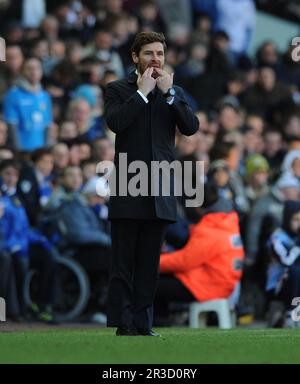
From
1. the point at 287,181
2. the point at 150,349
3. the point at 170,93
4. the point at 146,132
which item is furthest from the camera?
the point at 287,181

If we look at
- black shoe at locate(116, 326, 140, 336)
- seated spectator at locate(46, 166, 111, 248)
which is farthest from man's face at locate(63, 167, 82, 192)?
black shoe at locate(116, 326, 140, 336)

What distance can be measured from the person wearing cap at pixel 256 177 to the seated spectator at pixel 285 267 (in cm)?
274

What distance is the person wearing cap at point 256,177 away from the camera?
18.3m

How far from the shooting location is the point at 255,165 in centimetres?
1845

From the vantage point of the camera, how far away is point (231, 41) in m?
23.8

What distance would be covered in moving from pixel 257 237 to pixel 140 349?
801 centimetres

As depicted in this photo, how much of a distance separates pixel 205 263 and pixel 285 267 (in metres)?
0.86

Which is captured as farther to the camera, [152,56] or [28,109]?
[28,109]

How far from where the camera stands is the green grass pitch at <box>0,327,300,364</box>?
8.82 m

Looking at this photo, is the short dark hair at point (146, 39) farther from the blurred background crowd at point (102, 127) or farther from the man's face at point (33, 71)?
the man's face at point (33, 71)

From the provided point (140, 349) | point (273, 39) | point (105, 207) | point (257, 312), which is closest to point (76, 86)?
point (105, 207)

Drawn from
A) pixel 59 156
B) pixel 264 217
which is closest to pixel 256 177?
pixel 264 217

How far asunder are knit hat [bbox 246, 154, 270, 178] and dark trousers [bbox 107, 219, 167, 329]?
26.2ft

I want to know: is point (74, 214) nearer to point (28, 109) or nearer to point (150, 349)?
point (28, 109)
